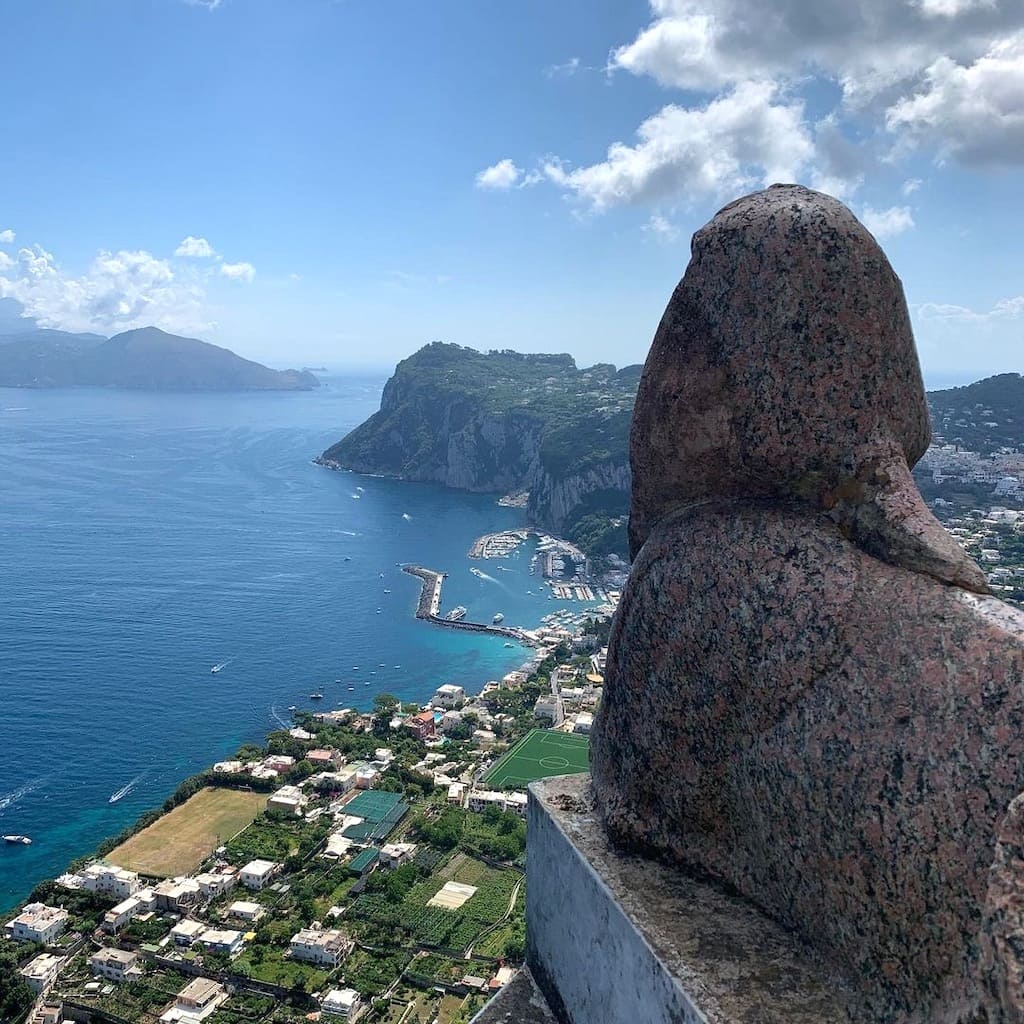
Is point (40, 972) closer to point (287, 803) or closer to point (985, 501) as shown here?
point (287, 803)

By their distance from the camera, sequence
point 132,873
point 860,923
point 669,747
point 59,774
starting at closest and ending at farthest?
point 860,923 → point 669,747 → point 132,873 → point 59,774

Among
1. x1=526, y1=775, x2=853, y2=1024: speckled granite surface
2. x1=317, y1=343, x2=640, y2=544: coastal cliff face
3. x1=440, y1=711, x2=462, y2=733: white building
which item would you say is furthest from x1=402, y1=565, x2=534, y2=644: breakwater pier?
x1=526, y1=775, x2=853, y2=1024: speckled granite surface

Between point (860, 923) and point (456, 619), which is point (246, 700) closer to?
point (456, 619)

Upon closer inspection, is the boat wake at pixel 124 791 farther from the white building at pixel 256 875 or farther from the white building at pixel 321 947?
the white building at pixel 321 947

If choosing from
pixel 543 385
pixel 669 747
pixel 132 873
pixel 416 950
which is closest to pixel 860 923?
pixel 669 747

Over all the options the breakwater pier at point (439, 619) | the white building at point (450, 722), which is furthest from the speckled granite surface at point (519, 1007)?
the breakwater pier at point (439, 619)

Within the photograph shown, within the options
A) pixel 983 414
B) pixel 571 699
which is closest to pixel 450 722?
pixel 571 699
